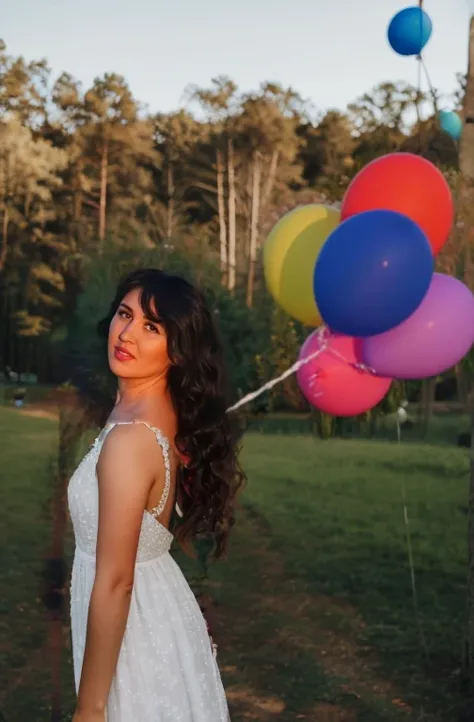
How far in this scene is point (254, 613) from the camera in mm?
3922

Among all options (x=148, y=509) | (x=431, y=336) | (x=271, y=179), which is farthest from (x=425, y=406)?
(x=148, y=509)

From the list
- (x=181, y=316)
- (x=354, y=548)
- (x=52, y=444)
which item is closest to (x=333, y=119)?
(x=52, y=444)

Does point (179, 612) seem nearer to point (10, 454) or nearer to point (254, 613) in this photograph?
point (254, 613)

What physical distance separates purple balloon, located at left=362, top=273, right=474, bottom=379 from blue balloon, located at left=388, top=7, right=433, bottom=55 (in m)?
1.18

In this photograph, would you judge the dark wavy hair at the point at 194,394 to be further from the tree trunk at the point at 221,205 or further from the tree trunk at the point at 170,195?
the tree trunk at the point at 170,195

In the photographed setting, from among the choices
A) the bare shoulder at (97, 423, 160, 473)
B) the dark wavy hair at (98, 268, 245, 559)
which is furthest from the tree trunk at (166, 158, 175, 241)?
the bare shoulder at (97, 423, 160, 473)

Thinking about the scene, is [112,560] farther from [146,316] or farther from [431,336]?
[431,336]

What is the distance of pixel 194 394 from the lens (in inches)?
47.9

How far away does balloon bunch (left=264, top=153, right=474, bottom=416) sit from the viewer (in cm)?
181

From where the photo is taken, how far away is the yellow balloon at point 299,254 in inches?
85.5

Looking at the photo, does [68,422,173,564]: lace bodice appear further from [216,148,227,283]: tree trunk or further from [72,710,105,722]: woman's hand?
[216,148,227,283]: tree trunk

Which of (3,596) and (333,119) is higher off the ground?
(333,119)

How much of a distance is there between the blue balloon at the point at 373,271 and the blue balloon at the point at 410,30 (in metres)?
1.26

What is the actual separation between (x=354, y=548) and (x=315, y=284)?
3.45 m
